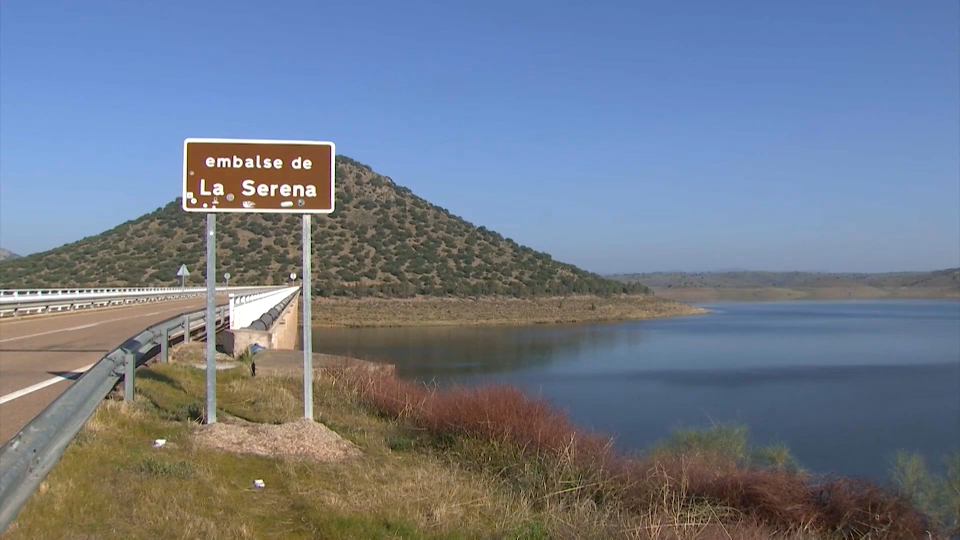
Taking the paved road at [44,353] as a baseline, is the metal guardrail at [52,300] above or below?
above

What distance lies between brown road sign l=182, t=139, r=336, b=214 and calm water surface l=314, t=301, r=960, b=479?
19.3 feet

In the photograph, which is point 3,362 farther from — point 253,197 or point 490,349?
point 490,349

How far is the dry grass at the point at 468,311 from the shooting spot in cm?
5669

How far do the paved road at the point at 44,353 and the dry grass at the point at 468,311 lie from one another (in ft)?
106

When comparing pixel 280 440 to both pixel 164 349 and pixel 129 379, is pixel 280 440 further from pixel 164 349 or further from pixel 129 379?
pixel 164 349

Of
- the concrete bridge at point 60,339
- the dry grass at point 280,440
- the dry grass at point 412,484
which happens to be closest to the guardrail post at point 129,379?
the dry grass at point 412,484

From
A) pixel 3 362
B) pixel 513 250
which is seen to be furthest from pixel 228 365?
pixel 513 250

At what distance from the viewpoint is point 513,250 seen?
84.0 metres

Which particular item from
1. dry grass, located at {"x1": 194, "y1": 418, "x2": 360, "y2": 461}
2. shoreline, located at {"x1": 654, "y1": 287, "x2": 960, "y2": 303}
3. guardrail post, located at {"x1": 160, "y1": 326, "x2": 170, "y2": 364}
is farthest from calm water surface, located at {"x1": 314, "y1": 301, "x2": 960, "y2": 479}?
shoreline, located at {"x1": 654, "y1": 287, "x2": 960, "y2": 303}

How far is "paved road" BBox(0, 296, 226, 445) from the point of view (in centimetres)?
809

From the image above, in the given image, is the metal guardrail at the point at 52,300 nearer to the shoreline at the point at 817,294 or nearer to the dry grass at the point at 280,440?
the dry grass at the point at 280,440

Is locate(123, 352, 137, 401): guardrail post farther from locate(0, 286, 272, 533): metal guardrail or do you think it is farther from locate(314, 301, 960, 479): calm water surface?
locate(314, 301, 960, 479): calm water surface

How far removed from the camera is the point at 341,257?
72750mm

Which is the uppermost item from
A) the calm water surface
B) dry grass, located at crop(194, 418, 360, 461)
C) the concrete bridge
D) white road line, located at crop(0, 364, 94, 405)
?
the concrete bridge
